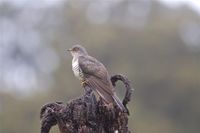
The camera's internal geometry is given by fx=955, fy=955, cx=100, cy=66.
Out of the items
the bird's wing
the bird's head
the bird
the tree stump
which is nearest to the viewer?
the tree stump

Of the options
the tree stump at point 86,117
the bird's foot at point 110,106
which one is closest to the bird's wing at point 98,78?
the bird's foot at point 110,106

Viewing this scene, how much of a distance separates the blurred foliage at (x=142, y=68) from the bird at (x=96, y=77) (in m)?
27.5

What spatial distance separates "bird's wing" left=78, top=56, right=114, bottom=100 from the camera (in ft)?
17.4

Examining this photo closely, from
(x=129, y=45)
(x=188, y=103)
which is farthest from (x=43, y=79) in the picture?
(x=188, y=103)

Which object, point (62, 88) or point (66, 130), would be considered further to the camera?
point (62, 88)

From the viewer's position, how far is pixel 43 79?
40.9m

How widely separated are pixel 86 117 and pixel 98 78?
117 cm

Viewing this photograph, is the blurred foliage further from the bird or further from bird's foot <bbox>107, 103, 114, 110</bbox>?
bird's foot <bbox>107, 103, 114, 110</bbox>

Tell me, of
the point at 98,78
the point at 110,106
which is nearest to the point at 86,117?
the point at 110,106

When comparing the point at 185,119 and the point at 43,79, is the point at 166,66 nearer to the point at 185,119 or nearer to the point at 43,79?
the point at 185,119

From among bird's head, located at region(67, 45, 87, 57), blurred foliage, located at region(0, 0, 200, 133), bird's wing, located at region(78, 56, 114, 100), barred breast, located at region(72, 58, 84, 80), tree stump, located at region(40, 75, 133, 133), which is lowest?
tree stump, located at region(40, 75, 133, 133)

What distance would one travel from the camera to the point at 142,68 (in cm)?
3906

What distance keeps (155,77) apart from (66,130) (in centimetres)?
3421

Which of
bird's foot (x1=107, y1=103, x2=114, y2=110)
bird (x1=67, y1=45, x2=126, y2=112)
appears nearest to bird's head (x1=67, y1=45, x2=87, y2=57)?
bird (x1=67, y1=45, x2=126, y2=112)
